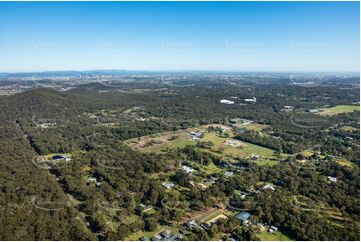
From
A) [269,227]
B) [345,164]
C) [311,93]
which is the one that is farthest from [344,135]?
[311,93]

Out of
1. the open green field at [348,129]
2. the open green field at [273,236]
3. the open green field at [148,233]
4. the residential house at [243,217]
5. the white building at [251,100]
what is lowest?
the open green field at [273,236]

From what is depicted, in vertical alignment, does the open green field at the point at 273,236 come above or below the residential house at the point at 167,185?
below

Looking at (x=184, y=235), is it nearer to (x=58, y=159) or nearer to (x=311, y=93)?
(x=58, y=159)

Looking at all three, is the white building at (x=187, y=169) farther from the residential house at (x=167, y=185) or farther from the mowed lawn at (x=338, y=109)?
the mowed lawn at (x=338, y=109)

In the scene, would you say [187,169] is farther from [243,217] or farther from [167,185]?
[243,217]

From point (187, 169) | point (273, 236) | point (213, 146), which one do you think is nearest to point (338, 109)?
point (213, 146)

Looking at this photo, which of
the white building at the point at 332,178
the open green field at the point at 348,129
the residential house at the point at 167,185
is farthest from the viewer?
the open green field at the point at 348,129

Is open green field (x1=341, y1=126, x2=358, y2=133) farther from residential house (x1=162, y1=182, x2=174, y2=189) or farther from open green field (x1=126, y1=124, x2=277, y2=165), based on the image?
residential house (x1=162, y1=182, x2=174, y2=189)

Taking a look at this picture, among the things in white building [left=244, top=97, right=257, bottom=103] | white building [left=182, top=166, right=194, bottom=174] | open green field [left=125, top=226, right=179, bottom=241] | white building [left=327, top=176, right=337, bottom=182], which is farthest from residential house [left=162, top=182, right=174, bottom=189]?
white building [left=244, top=97, right=257, bottom=103]

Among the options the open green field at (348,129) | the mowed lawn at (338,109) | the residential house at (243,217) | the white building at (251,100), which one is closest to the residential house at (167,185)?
the residential house at (243,217)
